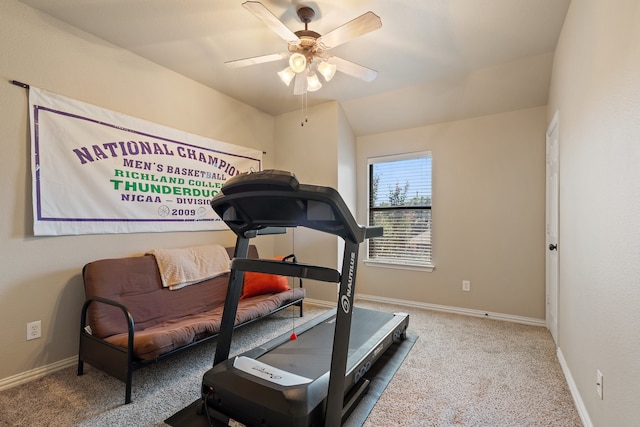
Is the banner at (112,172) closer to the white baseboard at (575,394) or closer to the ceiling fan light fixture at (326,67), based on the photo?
the ceiling fan light fixture at (326,67)

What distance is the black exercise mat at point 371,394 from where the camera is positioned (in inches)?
64.7

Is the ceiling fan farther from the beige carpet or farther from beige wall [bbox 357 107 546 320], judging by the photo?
the beige carpet

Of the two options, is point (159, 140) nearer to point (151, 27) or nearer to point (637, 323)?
point (151, 27)

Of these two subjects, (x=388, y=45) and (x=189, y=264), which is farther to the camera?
(x=189, y=264)

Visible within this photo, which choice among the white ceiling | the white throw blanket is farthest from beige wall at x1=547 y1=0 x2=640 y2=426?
the white throw blanket

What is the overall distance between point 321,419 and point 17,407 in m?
1.88

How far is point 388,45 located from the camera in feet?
8.80

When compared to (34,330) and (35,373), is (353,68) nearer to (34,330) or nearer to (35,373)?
(34,330)

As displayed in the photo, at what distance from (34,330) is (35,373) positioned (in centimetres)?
31

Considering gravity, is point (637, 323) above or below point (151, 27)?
below

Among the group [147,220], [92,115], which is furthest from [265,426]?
[92,115]

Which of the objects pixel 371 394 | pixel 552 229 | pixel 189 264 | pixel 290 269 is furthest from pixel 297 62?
pixel 552 229

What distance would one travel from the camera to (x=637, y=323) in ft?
3.67

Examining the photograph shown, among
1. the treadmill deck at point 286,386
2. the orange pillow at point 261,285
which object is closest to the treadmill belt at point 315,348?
the treadmill deck at point 286,386
